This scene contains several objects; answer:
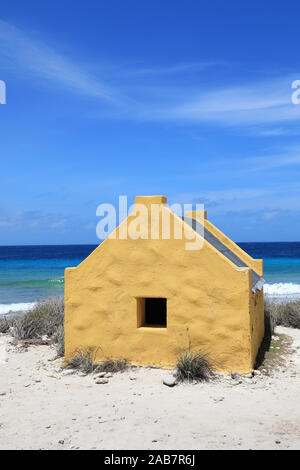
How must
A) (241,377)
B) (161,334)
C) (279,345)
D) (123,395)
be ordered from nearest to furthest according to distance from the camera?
(123,395) < (241,377) < (161,334) < (279,345)

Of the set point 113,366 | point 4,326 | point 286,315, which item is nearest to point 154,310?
Result: point 113,366

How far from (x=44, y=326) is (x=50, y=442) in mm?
6818

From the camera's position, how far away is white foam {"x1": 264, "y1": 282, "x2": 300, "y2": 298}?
84.7ft

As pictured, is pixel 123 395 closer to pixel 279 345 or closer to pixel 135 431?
pixel 135 431

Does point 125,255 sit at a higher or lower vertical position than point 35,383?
higher

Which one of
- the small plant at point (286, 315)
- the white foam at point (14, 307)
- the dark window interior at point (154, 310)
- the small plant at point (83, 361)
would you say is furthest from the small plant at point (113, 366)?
the white foam at point (14, 307)

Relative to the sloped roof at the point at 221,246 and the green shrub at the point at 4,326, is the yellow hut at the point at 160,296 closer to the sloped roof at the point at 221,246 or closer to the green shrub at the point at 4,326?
the sloped roof at the point at 221,246

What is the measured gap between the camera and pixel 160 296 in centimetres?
809

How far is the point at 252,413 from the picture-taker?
6.20 m

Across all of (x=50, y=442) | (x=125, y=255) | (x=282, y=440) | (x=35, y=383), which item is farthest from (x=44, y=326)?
(x=282, y=440)

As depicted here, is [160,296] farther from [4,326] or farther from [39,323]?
[4,326]

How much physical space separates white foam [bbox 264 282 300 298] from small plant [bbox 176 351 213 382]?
61.7 feet

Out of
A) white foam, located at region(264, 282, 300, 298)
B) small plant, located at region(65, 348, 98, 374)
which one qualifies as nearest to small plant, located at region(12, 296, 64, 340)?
small plant, located at region(65, 348, 98, 374)

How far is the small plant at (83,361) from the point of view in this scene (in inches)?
320
